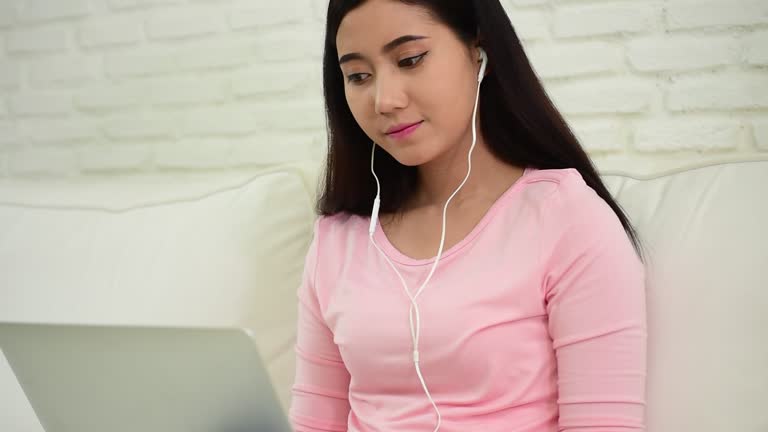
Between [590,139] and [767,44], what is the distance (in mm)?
322

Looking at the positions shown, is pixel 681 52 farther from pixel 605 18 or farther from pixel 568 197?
pixel 568 197

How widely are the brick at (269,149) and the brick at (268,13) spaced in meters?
0.24

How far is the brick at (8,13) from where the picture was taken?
2086mm

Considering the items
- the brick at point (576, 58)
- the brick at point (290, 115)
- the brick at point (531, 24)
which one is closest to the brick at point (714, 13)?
the brick at point (576, 58)

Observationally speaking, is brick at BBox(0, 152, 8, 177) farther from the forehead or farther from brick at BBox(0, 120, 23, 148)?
the forehead

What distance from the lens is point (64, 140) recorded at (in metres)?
2.08

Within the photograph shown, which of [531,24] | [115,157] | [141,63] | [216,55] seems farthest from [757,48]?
[115,157]

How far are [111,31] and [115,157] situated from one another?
0.96 ft

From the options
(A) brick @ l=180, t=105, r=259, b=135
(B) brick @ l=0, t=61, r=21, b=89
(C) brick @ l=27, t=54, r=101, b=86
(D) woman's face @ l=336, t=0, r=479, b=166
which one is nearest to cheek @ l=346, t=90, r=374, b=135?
(D) woman's face @ l=336, t=0, r=479, b=166

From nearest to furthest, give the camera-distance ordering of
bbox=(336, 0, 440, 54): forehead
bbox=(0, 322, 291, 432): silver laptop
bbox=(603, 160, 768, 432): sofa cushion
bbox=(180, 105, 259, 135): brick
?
bbox=(0, 322, 291, 432): silver laptop
bbox=(603, 160, 768, 432): sofa cushion
bbox=(336, 0, 440, 54): forehead
bbox=(180, 105, 259, 135): brick

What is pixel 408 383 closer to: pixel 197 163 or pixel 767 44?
pixel 767 44

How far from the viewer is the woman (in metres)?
1.00

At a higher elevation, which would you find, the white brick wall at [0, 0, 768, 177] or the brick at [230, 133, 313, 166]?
the white brick wall at [0, 0, 768, 177]

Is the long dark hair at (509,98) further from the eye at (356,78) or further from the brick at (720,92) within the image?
the brick at (720,92)
